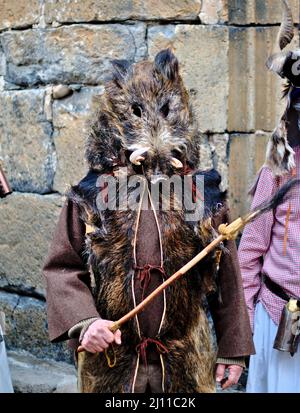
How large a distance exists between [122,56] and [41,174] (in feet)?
2.88

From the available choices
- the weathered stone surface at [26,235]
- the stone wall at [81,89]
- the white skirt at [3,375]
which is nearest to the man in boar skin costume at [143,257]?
the white skirt at [3,375]

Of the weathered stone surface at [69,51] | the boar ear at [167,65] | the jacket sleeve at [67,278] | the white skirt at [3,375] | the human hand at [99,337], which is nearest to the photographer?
the human hand at [99,337]

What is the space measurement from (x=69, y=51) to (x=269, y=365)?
7.14 feet

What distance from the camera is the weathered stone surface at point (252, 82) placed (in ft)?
15.4

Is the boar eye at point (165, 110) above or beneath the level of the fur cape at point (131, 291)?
above

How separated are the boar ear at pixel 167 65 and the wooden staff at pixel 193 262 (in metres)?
0.57

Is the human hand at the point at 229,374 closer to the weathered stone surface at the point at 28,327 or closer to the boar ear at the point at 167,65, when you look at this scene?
the boar ear at the point at 167,65

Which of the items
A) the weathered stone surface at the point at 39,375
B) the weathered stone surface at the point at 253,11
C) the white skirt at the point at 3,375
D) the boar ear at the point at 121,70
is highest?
the weathered stone surface at the point at 253,11

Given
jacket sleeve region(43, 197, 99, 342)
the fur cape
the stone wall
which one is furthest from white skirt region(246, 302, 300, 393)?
the stone wall

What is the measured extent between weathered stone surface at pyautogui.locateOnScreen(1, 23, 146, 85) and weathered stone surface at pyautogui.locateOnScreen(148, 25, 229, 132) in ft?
0.47

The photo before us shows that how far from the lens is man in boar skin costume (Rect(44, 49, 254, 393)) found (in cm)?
302

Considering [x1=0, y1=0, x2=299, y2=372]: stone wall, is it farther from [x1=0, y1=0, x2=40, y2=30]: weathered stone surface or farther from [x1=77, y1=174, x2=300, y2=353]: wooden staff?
[x1=77, y1=174, x2=300, y2=353]: wooden staff

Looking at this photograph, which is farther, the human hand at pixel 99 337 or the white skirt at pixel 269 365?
the white skirt at pixel 269 365
